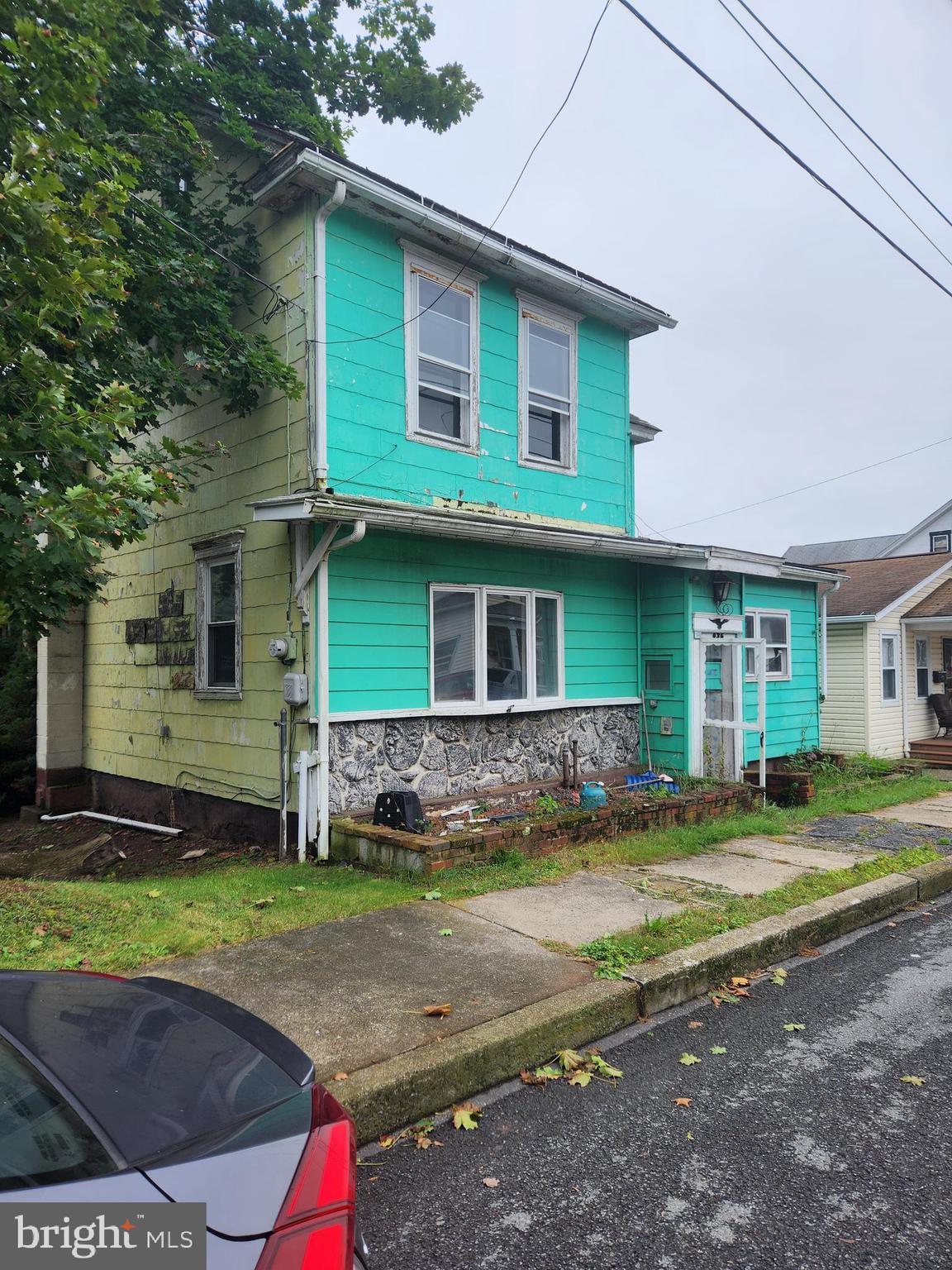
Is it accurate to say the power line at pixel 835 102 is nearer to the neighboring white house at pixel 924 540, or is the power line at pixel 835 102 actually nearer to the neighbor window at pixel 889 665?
the neighbor window at pixel 889 665

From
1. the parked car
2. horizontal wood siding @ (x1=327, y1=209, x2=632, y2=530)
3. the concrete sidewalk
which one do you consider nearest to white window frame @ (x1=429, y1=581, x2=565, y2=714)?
horizontal wood siding @ (x1=327, y1=209, x2=632, y2=530)

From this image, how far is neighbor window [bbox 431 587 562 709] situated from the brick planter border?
1.70 m

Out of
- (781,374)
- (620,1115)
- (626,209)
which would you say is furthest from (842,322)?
(620,1115)

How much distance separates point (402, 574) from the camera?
8125 millimetres

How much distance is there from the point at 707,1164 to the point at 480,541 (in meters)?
6.57

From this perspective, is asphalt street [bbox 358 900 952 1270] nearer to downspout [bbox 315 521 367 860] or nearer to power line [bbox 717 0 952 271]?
downspout [bbox 315 521 367 860]

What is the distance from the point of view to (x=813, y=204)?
404 inches


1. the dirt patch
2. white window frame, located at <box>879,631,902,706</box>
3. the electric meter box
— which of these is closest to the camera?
the electric meter box

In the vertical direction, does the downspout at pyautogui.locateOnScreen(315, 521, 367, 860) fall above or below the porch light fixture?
below

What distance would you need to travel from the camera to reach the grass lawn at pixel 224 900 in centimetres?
486

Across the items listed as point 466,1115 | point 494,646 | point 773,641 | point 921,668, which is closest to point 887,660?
point 921,668

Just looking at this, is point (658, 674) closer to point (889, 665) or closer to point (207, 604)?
point (207, 604)

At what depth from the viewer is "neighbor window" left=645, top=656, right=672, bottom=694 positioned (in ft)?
34.9

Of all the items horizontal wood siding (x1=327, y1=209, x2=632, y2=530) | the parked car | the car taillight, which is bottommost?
the car taillight
